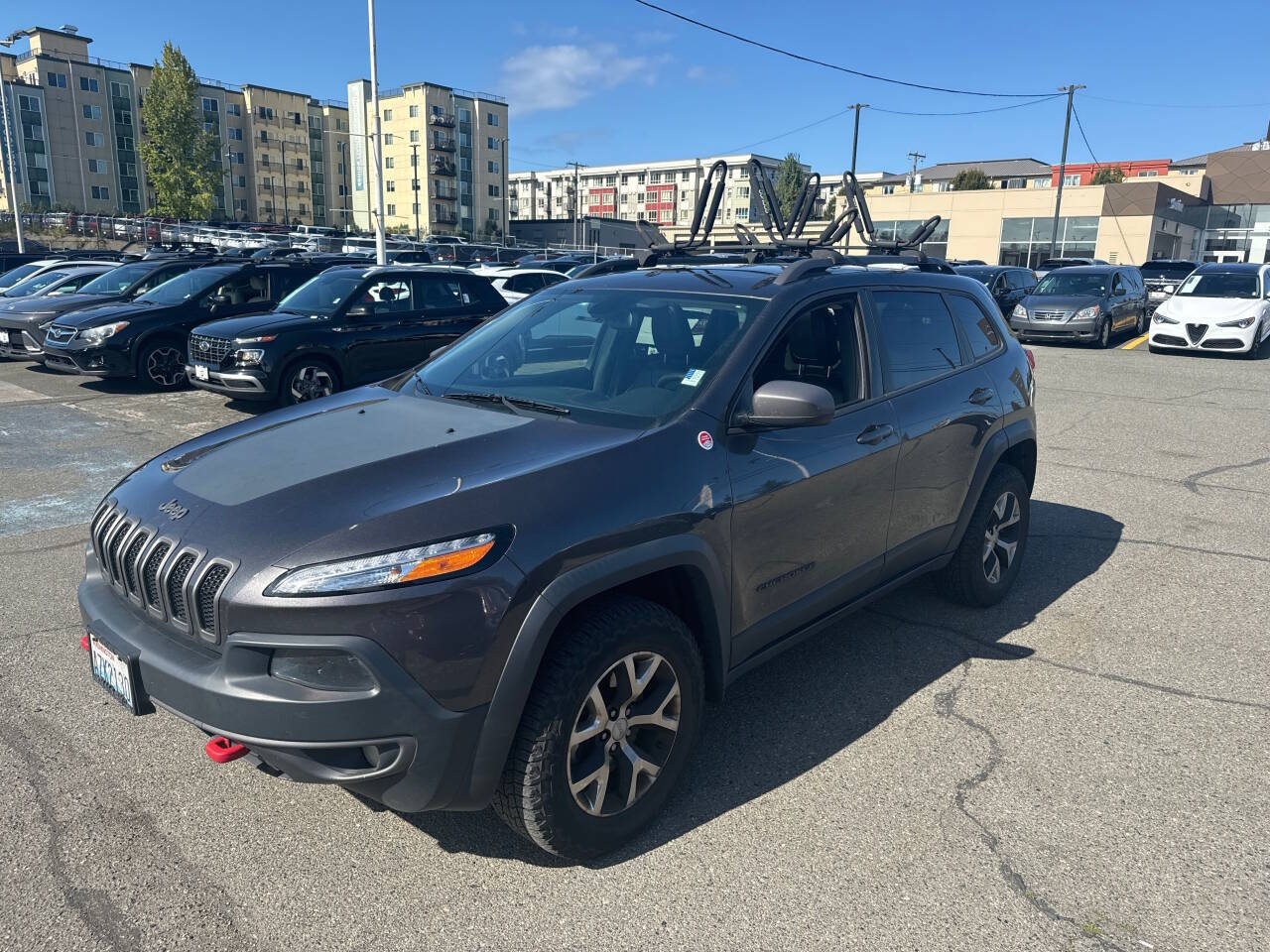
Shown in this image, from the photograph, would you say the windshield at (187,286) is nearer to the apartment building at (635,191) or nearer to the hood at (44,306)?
the hood at (44,306)

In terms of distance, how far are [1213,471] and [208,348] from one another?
33.6ft

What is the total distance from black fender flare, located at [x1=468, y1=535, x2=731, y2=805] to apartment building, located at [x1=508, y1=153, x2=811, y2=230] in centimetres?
10382

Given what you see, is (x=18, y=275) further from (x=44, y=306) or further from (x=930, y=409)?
(x=930, y=409)

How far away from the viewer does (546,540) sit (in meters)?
2.45

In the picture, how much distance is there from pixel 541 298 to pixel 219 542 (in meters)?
2.12

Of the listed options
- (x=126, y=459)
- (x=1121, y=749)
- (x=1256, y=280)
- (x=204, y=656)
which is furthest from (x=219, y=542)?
(x=1256, y=280)

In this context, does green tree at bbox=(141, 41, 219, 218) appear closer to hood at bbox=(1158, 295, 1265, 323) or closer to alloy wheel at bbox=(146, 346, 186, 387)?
alloy wheel at bbox=(146, 346, 186, 387)

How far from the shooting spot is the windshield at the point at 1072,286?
729 inches

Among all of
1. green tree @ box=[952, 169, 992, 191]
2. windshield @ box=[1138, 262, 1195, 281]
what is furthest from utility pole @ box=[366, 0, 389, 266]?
green tree @ box=[952, 169, 992, 191]

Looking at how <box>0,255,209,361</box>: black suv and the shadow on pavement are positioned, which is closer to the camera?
the shadow on pavement

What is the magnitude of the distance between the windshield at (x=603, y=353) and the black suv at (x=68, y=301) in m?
10.9

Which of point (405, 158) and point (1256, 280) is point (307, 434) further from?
point (405, 158)

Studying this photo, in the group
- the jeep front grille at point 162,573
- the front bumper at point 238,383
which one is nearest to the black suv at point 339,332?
the front bumper at point 238,383

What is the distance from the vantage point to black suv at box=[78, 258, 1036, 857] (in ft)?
7.47
